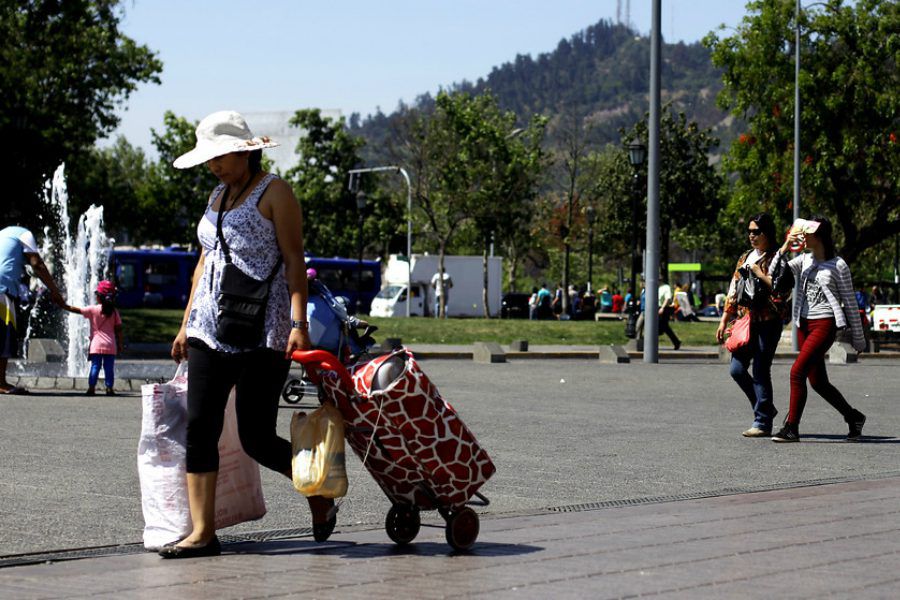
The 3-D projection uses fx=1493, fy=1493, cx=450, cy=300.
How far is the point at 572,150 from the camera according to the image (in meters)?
73.2

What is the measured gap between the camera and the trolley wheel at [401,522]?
6.38 metres

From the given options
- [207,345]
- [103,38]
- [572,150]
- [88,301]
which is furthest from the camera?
[572,150]

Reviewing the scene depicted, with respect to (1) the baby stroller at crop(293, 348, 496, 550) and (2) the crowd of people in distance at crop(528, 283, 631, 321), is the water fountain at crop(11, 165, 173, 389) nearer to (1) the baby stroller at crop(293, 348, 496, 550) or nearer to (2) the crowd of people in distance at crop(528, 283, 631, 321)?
(1) the baby stroller at crop(293, 348, 496, 550)

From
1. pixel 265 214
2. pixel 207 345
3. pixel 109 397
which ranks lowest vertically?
pixel 109 397

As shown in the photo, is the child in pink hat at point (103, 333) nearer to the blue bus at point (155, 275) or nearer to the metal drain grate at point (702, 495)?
the metal drain grate at point (702, 495)

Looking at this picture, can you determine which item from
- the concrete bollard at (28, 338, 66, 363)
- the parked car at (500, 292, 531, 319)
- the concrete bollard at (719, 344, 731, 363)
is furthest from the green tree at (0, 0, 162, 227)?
the parked car at (500, 292, 531, 319)

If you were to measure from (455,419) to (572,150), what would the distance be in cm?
6761

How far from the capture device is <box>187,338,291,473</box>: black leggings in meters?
6.12

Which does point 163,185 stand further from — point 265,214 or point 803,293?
point 265,214

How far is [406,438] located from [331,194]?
7215 centimetres

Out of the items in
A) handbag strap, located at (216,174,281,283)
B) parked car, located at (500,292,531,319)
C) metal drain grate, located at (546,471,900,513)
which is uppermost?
handbag strap, located at (216,174,281,283)

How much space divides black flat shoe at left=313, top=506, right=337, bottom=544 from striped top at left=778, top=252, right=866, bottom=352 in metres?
6.50

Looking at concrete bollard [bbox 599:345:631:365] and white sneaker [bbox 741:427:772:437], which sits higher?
white sneaker [bbox 741:427:772:437]

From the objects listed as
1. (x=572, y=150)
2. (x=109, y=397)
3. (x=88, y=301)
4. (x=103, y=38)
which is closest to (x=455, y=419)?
(x=109, y=397)
